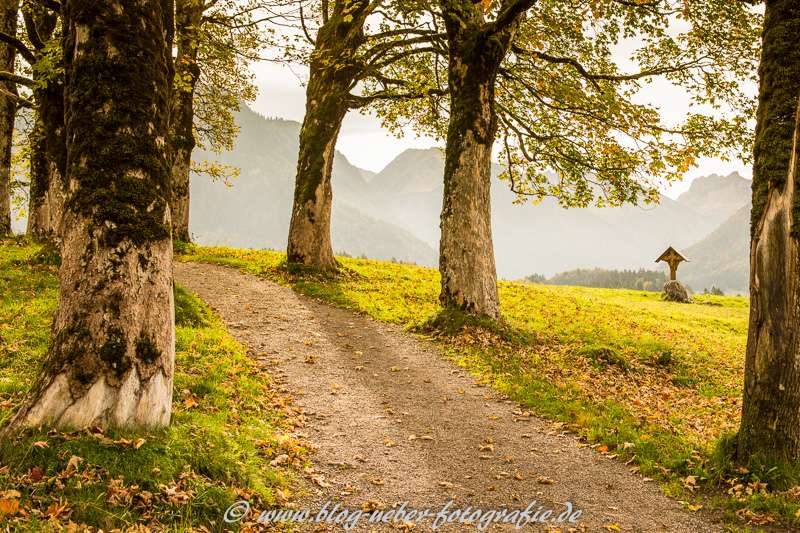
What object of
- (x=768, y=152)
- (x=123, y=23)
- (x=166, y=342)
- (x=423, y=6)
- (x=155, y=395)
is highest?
(x=423, y=6)

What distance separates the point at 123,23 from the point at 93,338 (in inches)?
118

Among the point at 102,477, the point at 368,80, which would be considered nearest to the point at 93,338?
the point at 102,477

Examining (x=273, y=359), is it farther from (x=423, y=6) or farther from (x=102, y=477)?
(x=423, y=6)

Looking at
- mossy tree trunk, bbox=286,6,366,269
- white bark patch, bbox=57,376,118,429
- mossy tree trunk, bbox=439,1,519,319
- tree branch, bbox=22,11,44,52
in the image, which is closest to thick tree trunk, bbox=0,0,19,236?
tree branch, bbox=22,11,44,52

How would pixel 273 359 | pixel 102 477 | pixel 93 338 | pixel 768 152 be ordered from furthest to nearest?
pixel 273 359, pixel 768 152, pixel 93 338, pixel 102 477

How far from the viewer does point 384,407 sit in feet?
23.9

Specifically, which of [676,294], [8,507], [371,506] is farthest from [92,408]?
[676,294]

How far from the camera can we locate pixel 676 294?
1147 inches

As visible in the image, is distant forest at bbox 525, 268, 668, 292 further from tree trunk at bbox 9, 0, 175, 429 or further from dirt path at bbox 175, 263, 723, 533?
tree trunk at bbox 9, 0, 175, 429

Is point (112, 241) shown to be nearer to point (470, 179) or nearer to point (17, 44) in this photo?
point (470, 179)

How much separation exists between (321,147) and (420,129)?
19.7ft

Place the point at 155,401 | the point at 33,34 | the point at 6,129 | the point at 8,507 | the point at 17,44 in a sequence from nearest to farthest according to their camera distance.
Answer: the point at 8,507
the point at 155,401
the point at 17,44
the point at 33,34
the point at 6,129

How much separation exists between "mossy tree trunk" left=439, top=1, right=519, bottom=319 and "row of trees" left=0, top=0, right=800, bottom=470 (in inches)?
1.8

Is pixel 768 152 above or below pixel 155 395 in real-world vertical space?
above
